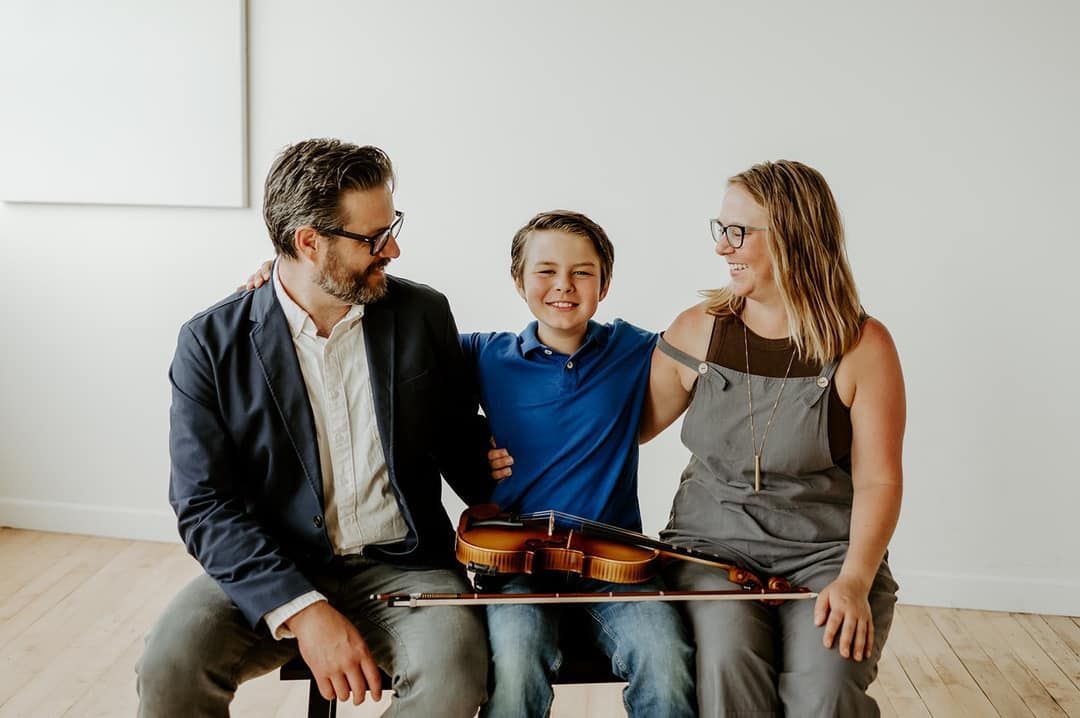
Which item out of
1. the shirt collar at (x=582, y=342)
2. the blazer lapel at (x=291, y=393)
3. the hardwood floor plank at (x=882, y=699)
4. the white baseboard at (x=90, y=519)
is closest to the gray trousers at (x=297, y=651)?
the blazer lapel at (x=291, y=393)

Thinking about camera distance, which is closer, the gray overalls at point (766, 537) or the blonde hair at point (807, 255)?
the gray overalls at point (766, 537)

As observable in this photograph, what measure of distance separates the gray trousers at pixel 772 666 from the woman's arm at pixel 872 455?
2.7 inches

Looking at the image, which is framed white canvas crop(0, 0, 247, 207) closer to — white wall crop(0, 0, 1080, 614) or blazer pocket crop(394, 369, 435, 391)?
white wall crop(0, 0, 1080, 614)

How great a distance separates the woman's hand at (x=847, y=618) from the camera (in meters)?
1.72

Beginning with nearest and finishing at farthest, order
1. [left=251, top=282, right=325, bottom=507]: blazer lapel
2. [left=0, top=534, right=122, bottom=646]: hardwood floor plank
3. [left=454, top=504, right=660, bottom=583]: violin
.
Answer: [left=454, top=504, right=660, bottom=583]: violin < [left=251, top=282, right=325, bottom=507]: blazer lapel < [left=0, top=534, right=122, bottom=646]: hardwood floor plank

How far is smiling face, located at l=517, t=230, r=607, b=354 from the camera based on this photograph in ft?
6.65

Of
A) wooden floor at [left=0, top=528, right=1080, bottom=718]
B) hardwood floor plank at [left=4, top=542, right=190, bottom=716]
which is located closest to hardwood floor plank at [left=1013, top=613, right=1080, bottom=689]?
wooden floor at [left=0, top=528, right=1080, bottom=718]

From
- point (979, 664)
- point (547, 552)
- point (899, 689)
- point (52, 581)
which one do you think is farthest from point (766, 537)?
point (52, 581)

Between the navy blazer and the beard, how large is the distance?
→ 0.07m

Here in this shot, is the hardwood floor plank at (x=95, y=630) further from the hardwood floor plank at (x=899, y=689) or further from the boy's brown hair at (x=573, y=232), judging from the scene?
the hardwood floor plank at (x=899, y=689)

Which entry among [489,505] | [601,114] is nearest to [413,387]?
[489,505]

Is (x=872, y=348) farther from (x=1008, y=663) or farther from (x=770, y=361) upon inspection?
(x=1008, y=663)

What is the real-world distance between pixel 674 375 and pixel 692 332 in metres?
0.09

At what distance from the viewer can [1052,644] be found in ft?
9.65
